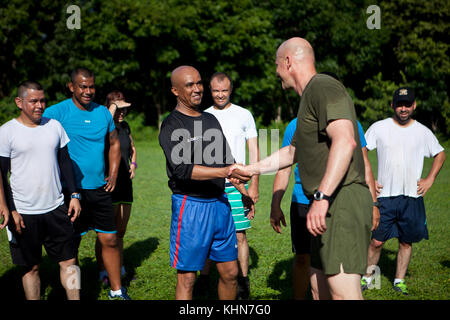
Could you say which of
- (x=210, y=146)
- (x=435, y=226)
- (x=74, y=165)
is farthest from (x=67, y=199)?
(x=435, y=226)

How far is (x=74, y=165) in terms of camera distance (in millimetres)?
5055

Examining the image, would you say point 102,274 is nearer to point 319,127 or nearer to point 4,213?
point 4,213

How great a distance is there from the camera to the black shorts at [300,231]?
460 cm

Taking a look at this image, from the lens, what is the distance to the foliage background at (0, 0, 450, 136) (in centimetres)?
2909

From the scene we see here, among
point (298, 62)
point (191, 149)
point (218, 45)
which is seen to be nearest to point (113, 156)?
point (191, 149)

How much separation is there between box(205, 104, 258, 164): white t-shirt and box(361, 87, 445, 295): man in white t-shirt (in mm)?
1688

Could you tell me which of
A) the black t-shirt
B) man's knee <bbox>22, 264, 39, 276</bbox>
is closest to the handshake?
the black t-shirt

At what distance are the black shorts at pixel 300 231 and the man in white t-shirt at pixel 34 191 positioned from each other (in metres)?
2.40

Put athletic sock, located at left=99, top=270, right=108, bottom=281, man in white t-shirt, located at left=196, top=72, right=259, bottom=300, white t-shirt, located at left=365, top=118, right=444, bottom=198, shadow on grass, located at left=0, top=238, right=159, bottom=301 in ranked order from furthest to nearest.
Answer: athletic sock, located at left=99, top=270, right=108, bottom=281 → white t-shirt, located at left=365, top=118, right=444, bottom=198 → man in white t-shirt, located at left=196, top=72, right=259, bottom=300 → shadow on grass, located at left=0, top=238, right=159, bottom=301

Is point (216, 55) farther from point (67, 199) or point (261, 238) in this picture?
point (67, 199)

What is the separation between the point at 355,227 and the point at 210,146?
1.63 metres

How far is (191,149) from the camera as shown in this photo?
4031 mm

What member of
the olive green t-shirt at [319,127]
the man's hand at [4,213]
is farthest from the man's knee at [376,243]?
the man's hand at [4,213]

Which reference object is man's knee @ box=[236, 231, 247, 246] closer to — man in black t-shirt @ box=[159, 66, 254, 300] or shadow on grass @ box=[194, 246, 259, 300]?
shadow on grass @ box=[194, 246, 259, 300]
